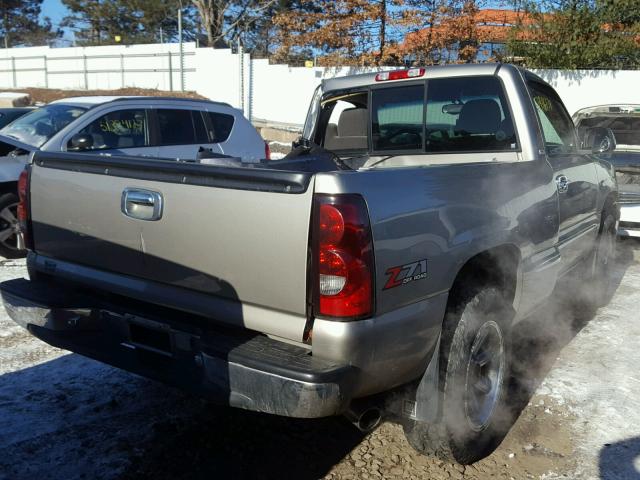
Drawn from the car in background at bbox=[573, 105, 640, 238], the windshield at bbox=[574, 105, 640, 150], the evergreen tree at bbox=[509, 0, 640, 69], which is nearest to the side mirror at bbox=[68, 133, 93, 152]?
the car in background at bbox=[573, 105, 640, 238]

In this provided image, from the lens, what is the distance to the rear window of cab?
13.3 ft

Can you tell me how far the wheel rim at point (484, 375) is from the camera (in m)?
3.10

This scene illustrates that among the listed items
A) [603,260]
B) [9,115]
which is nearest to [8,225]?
[9,115]

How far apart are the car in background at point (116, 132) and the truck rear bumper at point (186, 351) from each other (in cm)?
340

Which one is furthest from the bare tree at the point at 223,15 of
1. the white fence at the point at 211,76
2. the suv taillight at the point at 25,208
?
the suv taillight at the point at 25,208

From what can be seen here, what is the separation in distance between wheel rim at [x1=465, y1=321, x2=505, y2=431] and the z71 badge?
65 centimetres

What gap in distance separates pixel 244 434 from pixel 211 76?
2591cm

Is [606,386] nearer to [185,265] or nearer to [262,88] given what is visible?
[185,265]

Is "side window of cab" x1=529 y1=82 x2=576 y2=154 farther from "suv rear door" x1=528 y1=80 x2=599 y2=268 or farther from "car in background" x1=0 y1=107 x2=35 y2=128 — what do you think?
"car in background" x1=0 y1=107 x2=35 y2=128

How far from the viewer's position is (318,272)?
96.1 inches

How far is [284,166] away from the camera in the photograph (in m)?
3.88

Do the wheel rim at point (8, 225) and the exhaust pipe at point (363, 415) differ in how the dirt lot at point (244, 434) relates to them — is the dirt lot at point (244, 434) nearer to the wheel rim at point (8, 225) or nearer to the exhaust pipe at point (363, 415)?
the exhaust pipe at point (363, 415)

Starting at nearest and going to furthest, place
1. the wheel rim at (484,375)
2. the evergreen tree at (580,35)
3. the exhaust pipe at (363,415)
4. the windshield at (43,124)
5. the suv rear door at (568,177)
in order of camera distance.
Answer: the exhaust pipe at (363,415) < the wheel rim at (484,375) < the suv rear door at (568,177) < the windshield at (43,124) < the evergreen tree at (580,35)

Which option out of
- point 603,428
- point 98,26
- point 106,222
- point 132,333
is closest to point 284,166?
point 106,222
